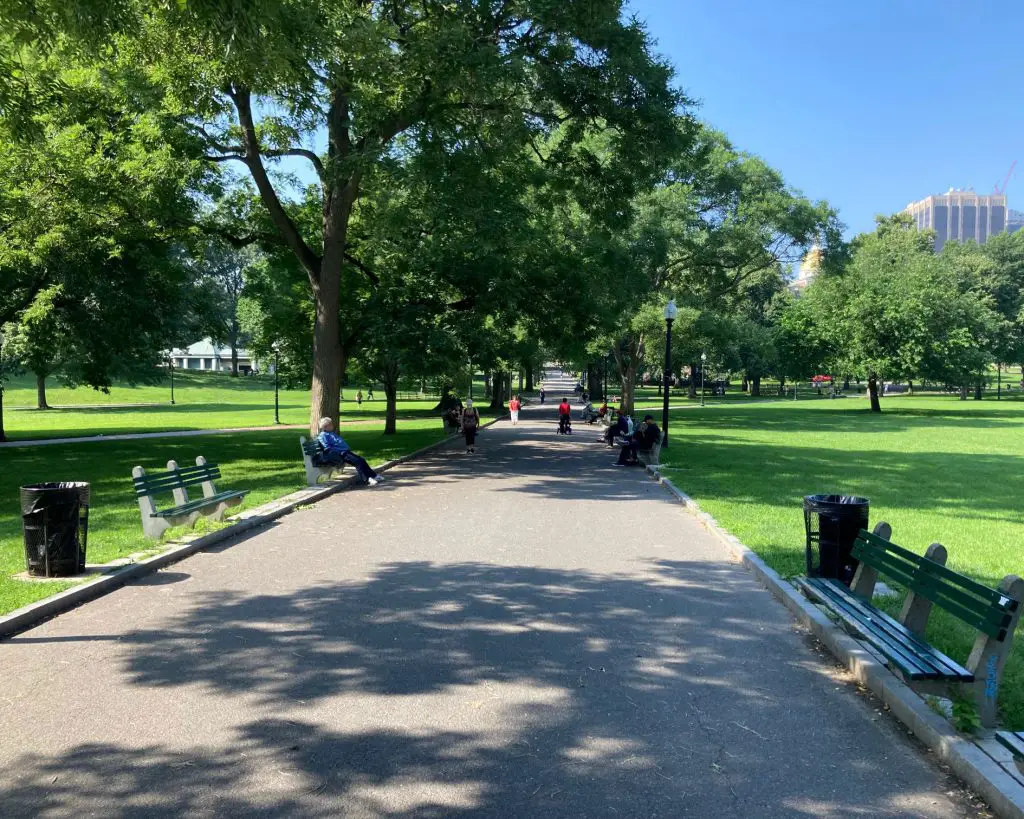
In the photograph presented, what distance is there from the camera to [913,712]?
4.16 m

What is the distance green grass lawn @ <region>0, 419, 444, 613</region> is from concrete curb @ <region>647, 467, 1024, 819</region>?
6.14 m

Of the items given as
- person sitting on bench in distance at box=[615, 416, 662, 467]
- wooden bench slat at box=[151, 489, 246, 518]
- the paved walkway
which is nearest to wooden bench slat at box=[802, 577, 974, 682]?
the paved walkway

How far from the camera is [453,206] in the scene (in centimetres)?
1572

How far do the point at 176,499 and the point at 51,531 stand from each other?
243 centimetres

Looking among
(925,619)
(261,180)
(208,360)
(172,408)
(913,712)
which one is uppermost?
(261,180)

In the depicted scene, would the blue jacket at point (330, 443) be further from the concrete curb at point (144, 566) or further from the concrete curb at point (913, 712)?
the concrete curb at point (913, 712)

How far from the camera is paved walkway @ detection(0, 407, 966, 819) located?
11.4 ft

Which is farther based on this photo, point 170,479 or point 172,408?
point 172,408

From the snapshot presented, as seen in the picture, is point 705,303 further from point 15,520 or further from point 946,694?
point 946,694

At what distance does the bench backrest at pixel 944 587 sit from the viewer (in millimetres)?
3781

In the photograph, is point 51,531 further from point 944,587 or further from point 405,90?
point 405,90

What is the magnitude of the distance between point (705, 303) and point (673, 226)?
6.71 meters

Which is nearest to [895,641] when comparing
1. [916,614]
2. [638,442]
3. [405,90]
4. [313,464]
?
[916,614]

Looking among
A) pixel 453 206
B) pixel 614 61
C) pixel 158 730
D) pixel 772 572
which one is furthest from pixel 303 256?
pixel 158 730
